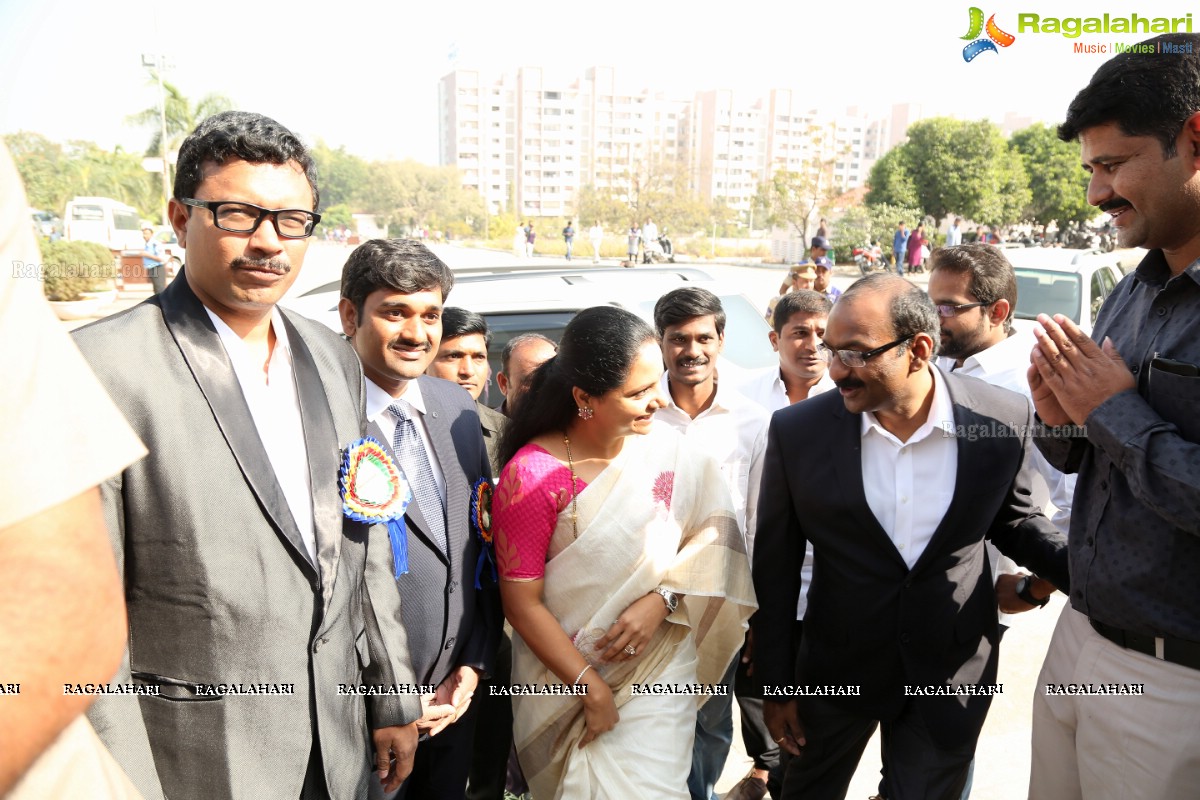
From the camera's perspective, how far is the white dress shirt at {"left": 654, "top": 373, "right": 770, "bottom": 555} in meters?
3.28

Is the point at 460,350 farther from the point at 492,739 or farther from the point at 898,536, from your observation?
the point at 898,536

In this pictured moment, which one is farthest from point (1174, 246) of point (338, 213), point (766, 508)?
point (338, 213)

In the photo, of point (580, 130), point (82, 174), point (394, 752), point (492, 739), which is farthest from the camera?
point (580, 130)

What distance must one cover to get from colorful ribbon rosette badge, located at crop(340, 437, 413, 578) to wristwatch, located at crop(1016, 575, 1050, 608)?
207 cm

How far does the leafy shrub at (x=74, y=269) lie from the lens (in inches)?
590

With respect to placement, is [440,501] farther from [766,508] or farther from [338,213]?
[338,213]

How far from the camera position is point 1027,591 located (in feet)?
8.77

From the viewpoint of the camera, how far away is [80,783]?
0.75 m

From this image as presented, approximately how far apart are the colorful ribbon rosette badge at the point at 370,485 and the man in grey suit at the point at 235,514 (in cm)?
5

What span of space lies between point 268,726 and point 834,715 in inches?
66.9

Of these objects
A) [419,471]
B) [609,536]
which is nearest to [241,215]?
[419,471]

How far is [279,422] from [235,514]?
28cm

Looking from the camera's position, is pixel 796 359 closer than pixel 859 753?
No

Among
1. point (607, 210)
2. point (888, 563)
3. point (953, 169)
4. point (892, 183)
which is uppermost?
point (953, 169)
